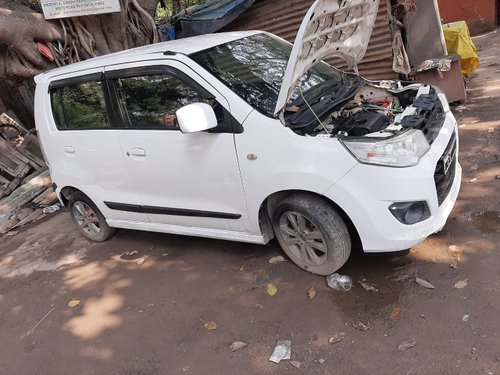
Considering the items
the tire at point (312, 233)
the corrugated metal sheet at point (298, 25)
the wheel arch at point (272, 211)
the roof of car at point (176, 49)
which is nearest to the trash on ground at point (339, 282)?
the tire at point (312, 233)

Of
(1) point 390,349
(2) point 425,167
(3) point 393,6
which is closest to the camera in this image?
(1) point 390,349

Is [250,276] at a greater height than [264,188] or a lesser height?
lesser

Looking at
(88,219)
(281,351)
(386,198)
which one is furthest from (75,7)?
(281,351)

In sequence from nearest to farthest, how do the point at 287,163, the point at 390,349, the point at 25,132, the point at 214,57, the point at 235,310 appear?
the point at 390,349
the point at 287,163
the point at 235,310
the point at 214,57
the point at 25,132

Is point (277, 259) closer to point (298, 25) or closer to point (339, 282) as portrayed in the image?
point (339, 282)

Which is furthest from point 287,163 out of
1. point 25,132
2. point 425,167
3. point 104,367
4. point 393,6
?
point 25,132

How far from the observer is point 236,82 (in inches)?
138

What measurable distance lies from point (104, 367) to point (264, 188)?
1.69 metres

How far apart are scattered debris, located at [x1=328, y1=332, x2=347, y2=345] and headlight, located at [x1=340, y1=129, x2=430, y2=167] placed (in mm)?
1121

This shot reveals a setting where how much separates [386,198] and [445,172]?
22.9 inches

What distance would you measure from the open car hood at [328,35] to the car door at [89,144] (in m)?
1.80

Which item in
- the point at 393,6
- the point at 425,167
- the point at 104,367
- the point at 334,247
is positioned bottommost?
the point at 104,367

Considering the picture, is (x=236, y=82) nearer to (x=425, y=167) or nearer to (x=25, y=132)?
(x=425, y=167)

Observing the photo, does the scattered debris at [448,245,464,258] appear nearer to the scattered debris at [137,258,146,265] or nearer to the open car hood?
the open car hood
